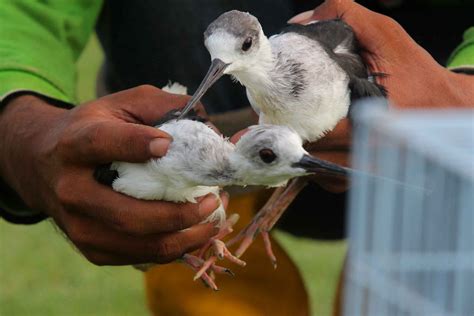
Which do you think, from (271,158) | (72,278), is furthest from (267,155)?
(72,278)

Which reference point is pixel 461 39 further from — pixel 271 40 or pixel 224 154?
pixel 224 154

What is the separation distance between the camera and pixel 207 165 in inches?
61.1

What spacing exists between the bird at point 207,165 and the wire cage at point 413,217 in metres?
0.17

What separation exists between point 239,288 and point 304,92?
2.24ft

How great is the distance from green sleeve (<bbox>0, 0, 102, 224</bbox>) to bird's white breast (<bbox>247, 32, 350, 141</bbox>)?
49 cm

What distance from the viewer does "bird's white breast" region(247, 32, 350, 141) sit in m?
1.63

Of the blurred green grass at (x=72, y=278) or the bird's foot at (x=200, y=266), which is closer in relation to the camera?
the bird's foot at (x=200, y=266)

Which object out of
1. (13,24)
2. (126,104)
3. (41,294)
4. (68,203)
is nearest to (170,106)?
(126,104)

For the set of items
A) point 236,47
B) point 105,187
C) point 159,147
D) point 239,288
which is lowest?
point 239,288

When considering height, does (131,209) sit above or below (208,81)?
below

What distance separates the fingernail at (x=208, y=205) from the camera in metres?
1.64

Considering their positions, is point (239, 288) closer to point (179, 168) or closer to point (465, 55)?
point (465, 55)

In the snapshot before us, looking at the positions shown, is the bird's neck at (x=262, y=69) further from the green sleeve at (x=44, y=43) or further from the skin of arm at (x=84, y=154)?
the green sleeve at (x=44, y=43)

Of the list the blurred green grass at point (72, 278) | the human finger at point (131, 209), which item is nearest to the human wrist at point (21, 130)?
the human finger at point (131, 209)
